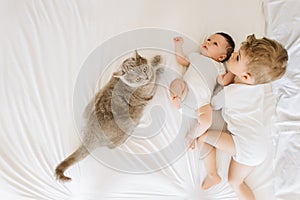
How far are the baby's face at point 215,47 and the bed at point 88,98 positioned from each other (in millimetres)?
58

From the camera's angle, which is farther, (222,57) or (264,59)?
(222,57)

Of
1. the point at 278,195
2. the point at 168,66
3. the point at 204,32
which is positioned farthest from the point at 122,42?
the point at 278,195

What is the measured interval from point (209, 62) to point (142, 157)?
0.36 meters

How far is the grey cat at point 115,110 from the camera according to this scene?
1.15 m

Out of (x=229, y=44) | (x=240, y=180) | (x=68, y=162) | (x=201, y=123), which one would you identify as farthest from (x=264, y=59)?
(x=68, y=162)

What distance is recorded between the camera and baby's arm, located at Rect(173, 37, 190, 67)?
129 centimetres

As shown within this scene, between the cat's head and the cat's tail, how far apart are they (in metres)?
0.23

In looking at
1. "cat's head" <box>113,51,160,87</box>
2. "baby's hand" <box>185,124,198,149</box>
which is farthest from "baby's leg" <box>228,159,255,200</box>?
"cat's head" <box>113,51,160,87</box>

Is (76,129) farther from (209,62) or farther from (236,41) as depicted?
(236,41)

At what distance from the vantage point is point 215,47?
1.28m

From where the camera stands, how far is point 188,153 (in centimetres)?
124

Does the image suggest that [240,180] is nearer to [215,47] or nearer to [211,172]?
[211,172]

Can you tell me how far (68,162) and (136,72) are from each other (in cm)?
32

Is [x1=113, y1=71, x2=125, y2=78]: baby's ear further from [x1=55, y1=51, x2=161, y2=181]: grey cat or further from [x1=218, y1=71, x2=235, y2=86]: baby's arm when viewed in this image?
[x1=218, y1=71, x2=235, y2=86]: baby's arm
